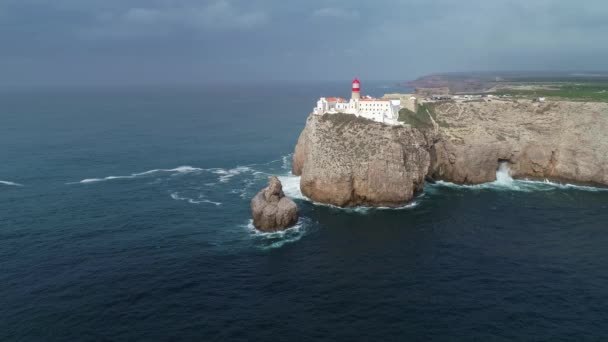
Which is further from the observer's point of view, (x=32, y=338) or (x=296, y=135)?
(x=296, y=135)

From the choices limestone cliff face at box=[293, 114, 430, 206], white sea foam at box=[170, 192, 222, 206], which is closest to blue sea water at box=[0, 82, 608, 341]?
white sea foam at box=[170, 192, 222, 206]

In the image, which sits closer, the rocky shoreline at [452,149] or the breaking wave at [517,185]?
the rocky shoreline at [452,149]

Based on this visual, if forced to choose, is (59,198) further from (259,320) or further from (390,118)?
(390,118)

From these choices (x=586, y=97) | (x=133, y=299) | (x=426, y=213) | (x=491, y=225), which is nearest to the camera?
(x=133, y=299)

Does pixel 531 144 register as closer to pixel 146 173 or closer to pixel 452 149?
pixel 452 149

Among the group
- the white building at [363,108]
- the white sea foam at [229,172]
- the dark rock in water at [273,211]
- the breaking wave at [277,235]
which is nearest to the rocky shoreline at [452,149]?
the white building at [363,108]

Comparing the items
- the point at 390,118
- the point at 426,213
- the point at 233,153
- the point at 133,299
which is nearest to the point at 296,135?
the point at 233,153

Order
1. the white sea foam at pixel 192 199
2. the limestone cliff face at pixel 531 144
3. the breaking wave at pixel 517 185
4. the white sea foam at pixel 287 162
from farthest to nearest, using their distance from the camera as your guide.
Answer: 1. the white sea foam at pixel 287 162
2. the limestone cliff face at pixel 531 144
3. the breaking wave at pixel 517 185
4. the white sea foam at pixel 192 199

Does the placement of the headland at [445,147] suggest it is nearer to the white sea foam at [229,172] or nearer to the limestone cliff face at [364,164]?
the limestone cliff face at [364,164]
